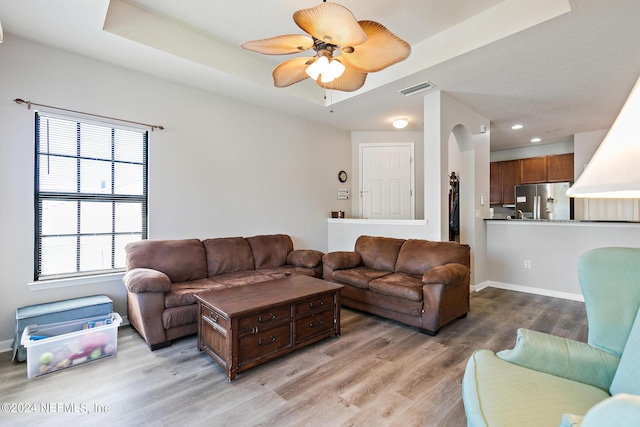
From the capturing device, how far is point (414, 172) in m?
5.41

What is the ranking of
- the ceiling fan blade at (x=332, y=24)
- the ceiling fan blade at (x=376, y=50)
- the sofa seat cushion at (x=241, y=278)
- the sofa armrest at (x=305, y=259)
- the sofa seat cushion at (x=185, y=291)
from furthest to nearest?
the sofa armrest at (x=305, y=259), the sofa seat cushion at (x=241, y=278), the sofa seat cushion at (x=185, y=291), the ceiling fan blade at (x=376, y=50), the ceiling fan blade at (x=332, y=24)

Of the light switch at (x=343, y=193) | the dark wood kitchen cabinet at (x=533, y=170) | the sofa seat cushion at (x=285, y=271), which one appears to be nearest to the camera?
the sofa seat cushion at (x=285, y=271)

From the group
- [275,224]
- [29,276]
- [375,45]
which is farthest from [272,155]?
[29,276]

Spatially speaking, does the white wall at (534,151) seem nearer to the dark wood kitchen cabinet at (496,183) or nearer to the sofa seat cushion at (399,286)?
the dark wood kitchen cabinet at (496,183)

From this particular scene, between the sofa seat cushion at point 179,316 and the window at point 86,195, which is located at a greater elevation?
the window at point 86,195

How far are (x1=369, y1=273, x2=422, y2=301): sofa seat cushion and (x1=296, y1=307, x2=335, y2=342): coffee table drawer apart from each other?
0.65m

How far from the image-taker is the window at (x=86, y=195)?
2.73 meters

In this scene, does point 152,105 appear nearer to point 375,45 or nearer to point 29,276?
point 29,276

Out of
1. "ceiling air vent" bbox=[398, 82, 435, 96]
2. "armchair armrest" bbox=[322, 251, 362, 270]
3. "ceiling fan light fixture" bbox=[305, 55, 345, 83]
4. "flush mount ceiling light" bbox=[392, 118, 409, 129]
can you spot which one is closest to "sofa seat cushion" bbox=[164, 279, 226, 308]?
"armchair armrest" bbox=[322, 251, 362, 270]

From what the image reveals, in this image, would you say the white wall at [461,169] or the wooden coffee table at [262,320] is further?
the white wall at [461,169]

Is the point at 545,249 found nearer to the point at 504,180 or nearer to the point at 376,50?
the point at 504,180

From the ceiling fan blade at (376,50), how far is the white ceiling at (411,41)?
750mm

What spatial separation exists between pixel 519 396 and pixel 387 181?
4572 mm

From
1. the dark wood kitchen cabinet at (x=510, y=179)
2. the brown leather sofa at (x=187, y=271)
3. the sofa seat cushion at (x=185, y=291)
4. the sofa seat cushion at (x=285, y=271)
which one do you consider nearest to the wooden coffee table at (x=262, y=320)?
the sofa seat cushion at (x=185, y=291)
